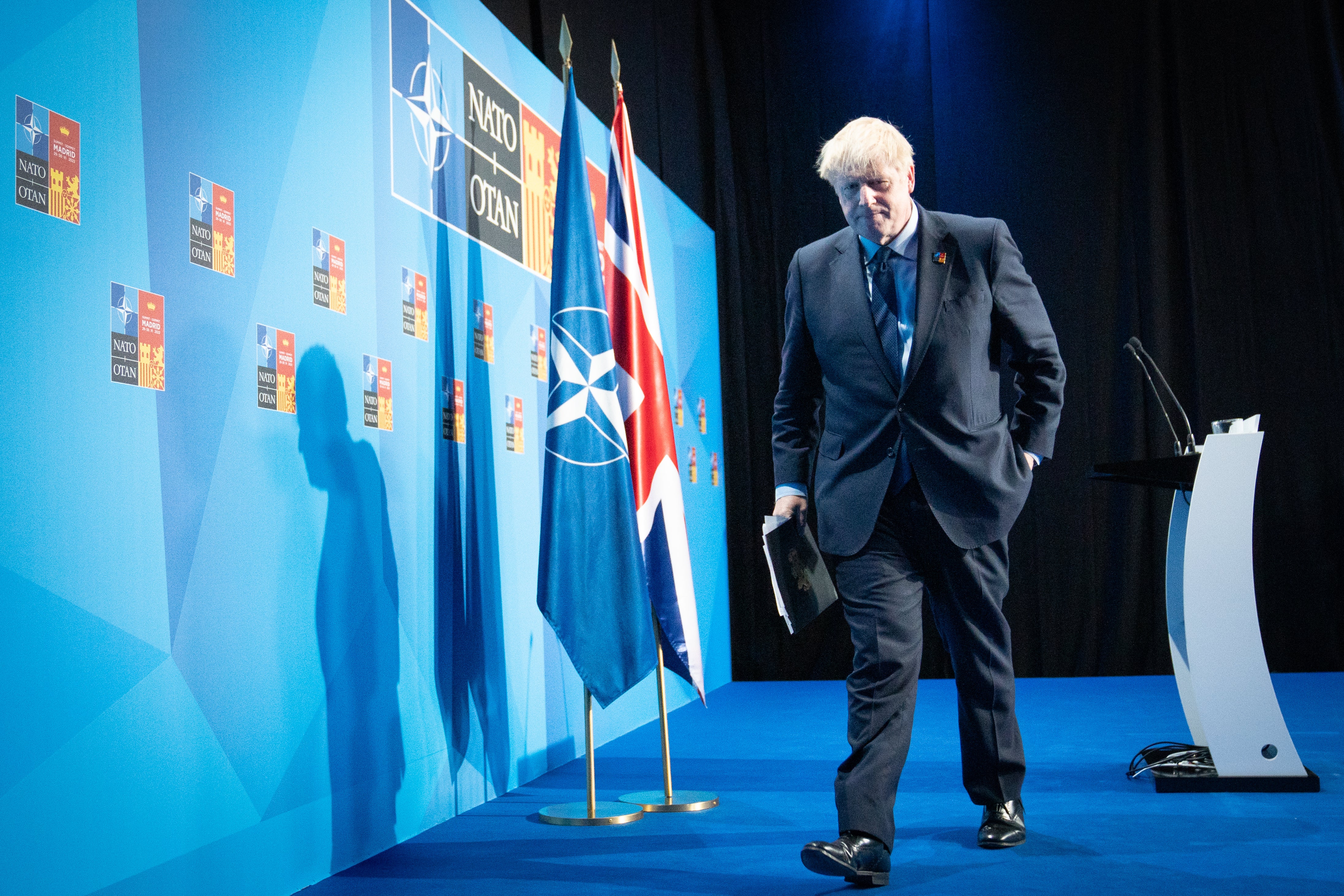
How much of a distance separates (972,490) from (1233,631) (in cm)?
118

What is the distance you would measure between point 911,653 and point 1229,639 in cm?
125

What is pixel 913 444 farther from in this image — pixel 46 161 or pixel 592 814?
→ pixel 46 161

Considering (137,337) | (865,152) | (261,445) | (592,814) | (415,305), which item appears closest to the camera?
(137,337)

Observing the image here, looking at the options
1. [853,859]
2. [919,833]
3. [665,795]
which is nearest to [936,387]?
[853,859]

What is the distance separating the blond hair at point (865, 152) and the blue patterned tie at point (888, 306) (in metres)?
0.19

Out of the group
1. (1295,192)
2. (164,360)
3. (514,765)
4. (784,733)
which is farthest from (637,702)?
(1295,192)

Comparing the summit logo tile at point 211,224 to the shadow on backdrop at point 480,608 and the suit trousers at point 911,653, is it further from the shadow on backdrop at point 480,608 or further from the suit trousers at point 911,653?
the suit trousers at point 911,653

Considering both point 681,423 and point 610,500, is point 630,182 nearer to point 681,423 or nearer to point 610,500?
point 610,500

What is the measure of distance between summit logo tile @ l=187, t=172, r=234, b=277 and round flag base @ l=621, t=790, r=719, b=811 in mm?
1715

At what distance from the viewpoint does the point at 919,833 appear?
2.70 metres

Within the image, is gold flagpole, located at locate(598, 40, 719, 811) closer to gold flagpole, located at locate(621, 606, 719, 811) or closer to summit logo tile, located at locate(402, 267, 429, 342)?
gold flagpole, located at locate(621, 606, 719, 811)

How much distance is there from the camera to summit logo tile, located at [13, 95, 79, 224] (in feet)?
5.91

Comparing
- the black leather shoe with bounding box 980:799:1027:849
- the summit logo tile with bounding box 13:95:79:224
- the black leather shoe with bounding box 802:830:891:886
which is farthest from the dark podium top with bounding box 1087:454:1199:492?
the summit logo tile with bounding box 13:95:79:224

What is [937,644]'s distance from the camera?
21.3 feet
